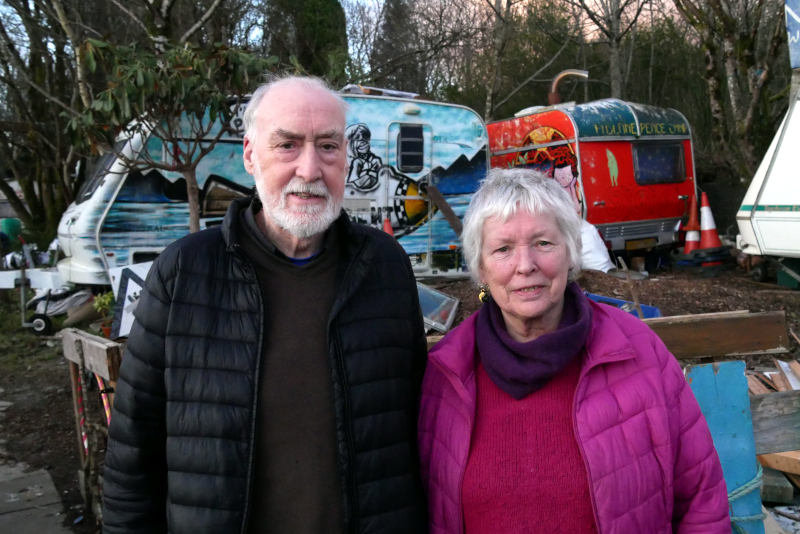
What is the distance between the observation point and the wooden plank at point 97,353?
11.0ft

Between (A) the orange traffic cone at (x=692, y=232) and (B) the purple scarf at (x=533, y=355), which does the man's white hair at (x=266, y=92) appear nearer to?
(B) the purple scarf at (x=533, y=355)

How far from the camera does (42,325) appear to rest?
845 cm

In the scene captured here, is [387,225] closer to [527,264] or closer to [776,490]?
[776,490]

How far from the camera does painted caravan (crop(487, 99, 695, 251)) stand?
10750 mm

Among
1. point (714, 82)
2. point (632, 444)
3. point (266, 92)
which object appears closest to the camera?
point (632, 444)

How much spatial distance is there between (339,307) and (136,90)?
5607 millimetres

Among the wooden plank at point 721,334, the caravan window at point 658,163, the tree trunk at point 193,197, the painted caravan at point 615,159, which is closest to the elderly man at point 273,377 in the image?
the wooden plank at point 721,334

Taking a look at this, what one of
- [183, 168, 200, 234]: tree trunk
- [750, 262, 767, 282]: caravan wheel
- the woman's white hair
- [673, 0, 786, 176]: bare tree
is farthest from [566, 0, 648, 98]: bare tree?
the woman's white hair

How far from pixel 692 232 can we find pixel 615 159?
231 centimetres

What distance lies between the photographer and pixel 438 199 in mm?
9180

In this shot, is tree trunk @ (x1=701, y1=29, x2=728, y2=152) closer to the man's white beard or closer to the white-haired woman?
the white-haired woman

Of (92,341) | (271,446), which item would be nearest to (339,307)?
(271,446)

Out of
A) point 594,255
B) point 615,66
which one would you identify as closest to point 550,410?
point 594,255

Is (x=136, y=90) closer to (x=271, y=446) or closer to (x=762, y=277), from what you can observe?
(x=271, y=446)
